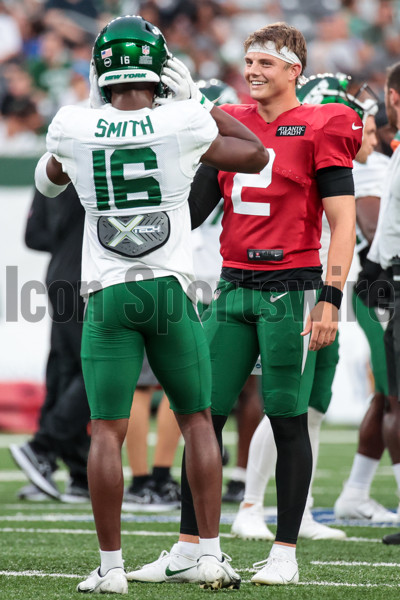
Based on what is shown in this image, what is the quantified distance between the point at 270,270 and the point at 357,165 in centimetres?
186

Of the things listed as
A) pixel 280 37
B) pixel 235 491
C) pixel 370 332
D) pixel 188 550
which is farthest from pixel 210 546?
pixel 235 491

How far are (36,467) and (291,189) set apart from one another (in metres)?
3.02

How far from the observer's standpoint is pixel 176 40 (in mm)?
13328

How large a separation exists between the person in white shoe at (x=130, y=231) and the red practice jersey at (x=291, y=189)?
1.31 feet

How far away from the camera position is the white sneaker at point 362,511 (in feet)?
16.8

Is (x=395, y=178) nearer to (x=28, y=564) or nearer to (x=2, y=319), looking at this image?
(x=28, y=564)

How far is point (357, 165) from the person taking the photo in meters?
5.20

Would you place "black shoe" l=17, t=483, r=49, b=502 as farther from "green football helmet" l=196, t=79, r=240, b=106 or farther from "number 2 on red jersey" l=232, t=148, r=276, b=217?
"number 2 on red jersey" l=232, t=148, r=276, b=217

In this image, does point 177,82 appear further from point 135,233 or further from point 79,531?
point 79,531

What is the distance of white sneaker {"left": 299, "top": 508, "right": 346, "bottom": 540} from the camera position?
4.48 m

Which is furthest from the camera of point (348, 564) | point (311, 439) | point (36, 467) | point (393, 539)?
point (36, 467)

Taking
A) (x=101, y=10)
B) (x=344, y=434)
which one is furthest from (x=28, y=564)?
(x=101, y=10)

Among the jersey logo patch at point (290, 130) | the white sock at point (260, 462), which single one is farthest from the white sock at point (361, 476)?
the jersey logo patch at point (290, 130)

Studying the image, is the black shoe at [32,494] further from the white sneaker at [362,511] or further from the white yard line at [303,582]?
the white yard line at [303,582]
